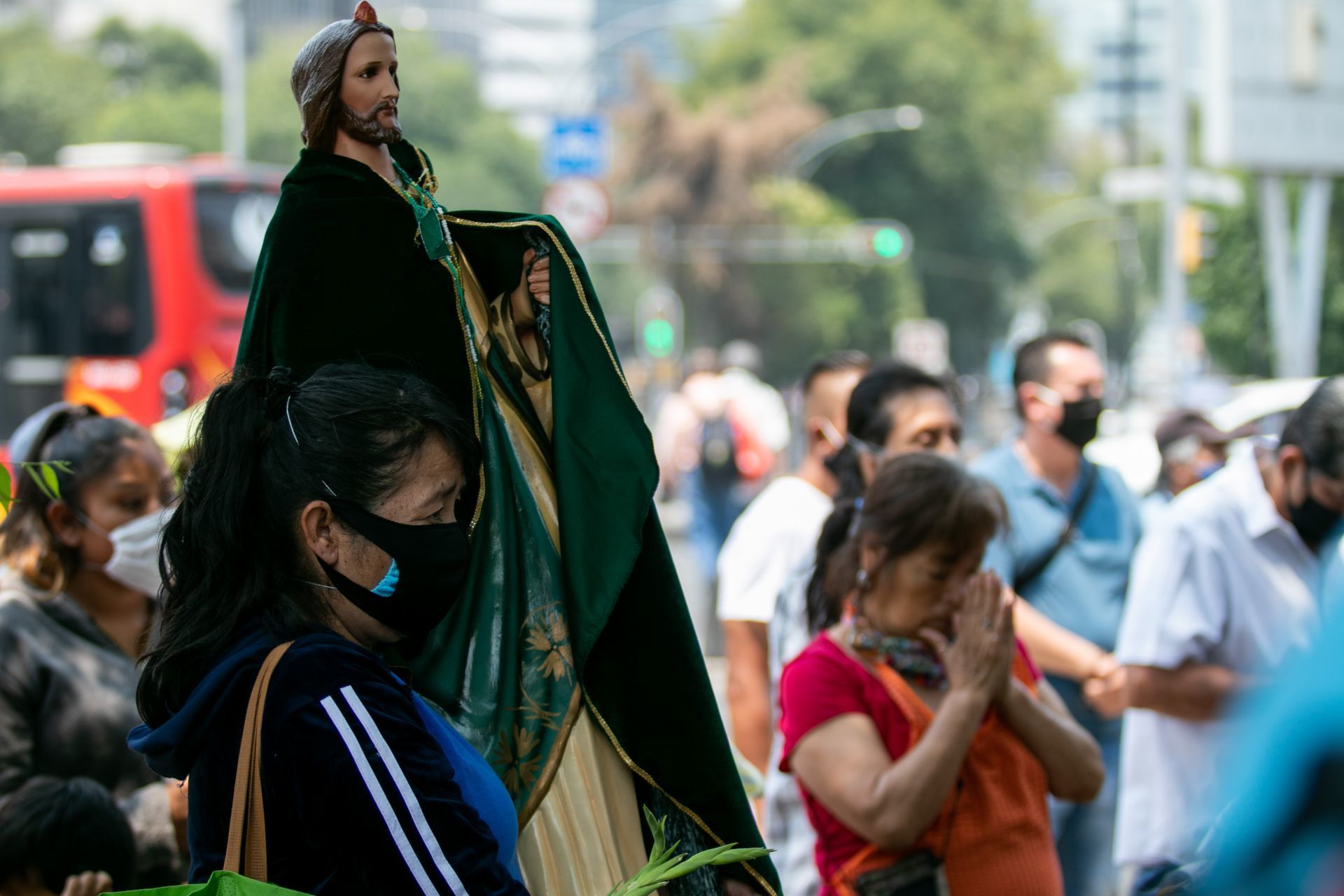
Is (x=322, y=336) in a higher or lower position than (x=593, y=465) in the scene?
higher

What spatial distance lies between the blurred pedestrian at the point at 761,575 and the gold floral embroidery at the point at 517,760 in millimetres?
2069

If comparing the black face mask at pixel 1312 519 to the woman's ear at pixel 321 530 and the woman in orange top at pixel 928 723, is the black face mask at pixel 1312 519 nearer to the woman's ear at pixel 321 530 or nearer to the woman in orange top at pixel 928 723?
the woman in orange top at pixel 928 723

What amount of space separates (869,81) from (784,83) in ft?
40.7

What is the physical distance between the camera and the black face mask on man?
16.7 ft

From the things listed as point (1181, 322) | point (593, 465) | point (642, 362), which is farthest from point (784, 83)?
point (593, 465)

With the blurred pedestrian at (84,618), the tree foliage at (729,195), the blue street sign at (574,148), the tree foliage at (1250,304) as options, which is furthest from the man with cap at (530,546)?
the tree foliage at (729,195)

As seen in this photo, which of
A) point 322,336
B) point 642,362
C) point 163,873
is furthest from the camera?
point 642,362

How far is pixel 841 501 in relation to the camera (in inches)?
152

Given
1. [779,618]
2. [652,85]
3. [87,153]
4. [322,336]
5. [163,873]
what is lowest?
[163,873]

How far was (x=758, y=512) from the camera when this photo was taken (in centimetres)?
457

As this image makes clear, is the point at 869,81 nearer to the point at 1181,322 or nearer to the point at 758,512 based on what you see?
the point at 1181,322

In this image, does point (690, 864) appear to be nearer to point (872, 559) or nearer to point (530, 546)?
point (530, 546)

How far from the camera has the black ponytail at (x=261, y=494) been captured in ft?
5.97

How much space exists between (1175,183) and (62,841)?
59.1 ft
